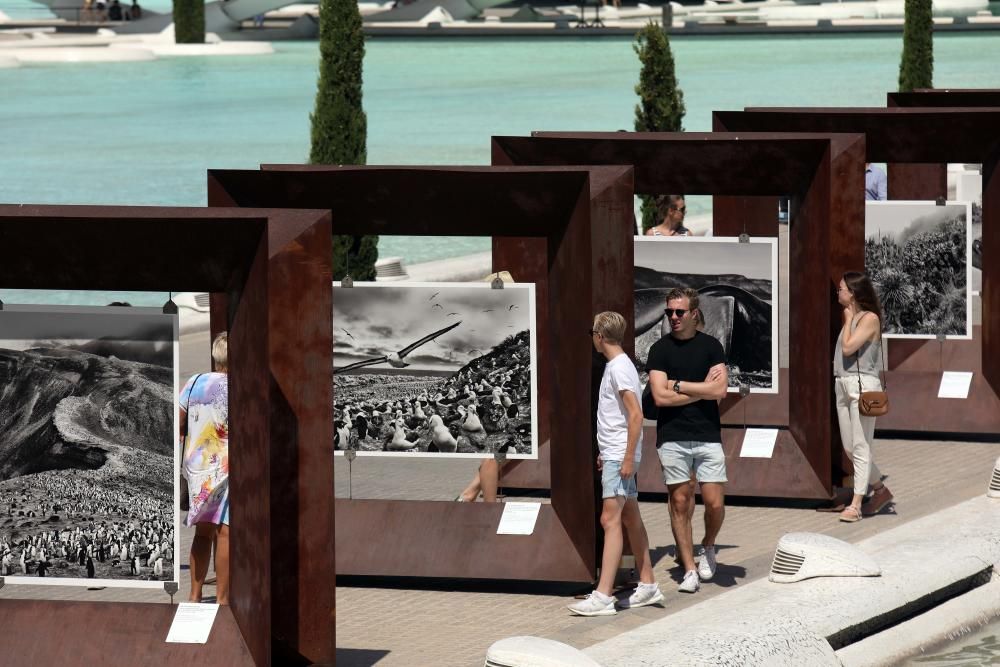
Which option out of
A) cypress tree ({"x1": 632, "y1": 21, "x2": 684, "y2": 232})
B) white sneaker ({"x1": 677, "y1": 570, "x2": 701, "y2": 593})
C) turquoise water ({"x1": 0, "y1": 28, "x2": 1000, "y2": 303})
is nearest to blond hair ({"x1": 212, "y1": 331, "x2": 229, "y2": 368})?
white sneaker ({"x1": 677, "y1": 570, "x2": 701, "y2": 593})

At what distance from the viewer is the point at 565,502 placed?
988 cm

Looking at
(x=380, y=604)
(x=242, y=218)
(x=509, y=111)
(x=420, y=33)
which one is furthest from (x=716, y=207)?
(x=420, y=33)

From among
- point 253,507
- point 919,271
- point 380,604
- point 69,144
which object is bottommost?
point 380,604

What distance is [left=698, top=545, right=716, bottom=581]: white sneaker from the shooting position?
9914 mm

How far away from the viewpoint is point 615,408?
30.4 ft

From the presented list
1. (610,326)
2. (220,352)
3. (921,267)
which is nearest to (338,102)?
Result: (921,267)

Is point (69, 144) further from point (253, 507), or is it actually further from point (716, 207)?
point (253, 507)

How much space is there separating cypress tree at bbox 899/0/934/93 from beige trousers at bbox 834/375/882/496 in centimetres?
2014

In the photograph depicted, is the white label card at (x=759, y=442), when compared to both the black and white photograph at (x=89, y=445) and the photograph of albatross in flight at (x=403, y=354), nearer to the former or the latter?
the photograph of albatross in flight at (x=403, y=354)

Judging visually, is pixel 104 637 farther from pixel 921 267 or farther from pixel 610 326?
pixel 921 267

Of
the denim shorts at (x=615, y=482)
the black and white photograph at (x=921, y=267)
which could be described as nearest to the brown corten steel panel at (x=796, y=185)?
the black and white photograph at (x=921, y=267)

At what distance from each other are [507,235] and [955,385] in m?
5.07

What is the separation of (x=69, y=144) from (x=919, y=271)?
1354 inches

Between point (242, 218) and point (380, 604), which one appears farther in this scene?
point (380, 604)
